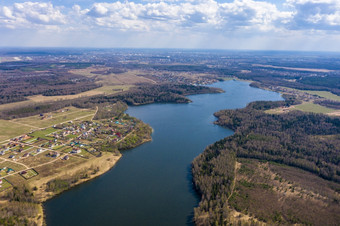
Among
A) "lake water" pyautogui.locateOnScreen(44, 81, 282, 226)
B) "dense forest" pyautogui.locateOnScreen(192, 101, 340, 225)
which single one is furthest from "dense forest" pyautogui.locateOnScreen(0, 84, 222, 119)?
"lake water" pyautogui.locateOnScreen(44, 81, 282, 226)

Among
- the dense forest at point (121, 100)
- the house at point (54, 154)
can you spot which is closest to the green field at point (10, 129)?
the dense forest at point (121, 100)

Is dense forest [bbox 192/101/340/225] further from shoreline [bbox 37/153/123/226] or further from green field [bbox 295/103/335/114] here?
shoreline [bbox 37/153/123/226]

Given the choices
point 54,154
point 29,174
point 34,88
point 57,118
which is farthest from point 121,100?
point 29,174

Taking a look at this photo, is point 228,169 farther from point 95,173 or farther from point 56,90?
point 56,90

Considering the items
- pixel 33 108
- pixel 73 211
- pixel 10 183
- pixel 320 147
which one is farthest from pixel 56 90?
pixel 320 147

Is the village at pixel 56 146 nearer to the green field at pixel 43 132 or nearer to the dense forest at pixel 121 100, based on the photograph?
the green field at pixel 43 132
